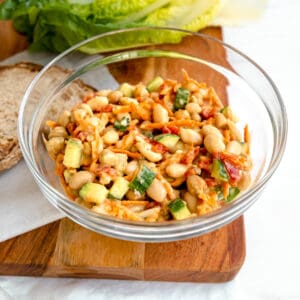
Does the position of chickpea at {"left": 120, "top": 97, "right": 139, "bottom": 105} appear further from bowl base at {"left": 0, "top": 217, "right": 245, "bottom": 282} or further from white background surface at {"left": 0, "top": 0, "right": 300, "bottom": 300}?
white background surface at {"left": 0, "top": 0, "right": 300, "bottom": 300}

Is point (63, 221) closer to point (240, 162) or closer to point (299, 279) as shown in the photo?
point (240, 162)

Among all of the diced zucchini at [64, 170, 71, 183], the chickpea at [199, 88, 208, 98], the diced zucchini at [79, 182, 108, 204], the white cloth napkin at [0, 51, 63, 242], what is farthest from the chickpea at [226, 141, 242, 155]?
the white cloth napkin at [0, 51, 63, 242]

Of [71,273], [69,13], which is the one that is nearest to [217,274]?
[71,273]

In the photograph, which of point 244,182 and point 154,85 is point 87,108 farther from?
point 244,182

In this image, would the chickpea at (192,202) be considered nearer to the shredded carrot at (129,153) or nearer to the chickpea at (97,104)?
the shredded carrot at (129,153)

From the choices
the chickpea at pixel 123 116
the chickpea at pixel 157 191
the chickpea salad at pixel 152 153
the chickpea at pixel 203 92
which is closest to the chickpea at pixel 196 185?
the chickpea salad at pixel 152 153

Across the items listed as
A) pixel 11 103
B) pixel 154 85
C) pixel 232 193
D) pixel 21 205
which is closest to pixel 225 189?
pixel 232 193
